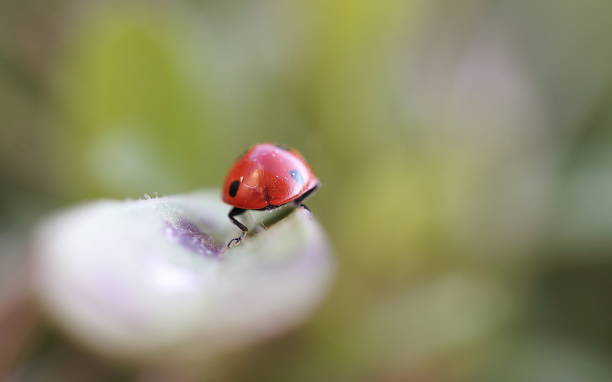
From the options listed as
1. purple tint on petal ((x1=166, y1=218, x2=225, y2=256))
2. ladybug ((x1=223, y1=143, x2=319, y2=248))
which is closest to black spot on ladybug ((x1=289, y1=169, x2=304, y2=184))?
ladybug ((x1=223, y1=143, x2=319, y2=248))

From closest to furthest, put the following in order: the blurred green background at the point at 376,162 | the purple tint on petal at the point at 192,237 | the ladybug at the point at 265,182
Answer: the purple tint on petal at the point at 192,237 → the ladybug at the point at 265,182 → the blurred green background at the point at 376,162

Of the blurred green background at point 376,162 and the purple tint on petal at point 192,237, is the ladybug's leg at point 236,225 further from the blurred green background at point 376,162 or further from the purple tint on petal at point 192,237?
the blurred green background at point 376,162

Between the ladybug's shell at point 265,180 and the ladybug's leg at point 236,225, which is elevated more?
the ladybug's shell at point 265,180

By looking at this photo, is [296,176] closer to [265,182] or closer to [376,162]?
[265,182]

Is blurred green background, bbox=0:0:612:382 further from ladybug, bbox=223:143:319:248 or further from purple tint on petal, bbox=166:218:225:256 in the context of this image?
purple tint on petal, bbox=166:218:225:256

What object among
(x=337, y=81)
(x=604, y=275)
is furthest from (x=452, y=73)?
(x=604, y=275)

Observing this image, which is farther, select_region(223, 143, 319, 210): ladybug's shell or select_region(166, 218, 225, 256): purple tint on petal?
select_region(223, 143, 319, 210): ladybug's shell

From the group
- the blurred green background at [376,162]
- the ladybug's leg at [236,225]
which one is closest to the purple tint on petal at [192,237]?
the ladybug's leg at [236,225]
